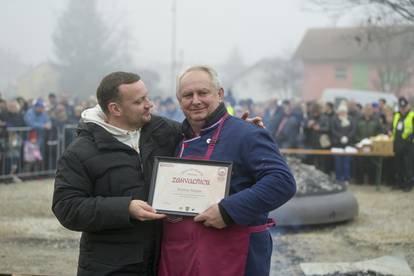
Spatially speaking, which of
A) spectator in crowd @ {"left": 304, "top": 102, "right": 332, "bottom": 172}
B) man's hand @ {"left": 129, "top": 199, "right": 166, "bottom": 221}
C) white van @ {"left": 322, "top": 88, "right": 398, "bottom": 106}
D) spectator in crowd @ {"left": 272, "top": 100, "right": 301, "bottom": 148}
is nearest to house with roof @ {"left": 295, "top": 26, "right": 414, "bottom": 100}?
white van @ {"left": 322, "top": 88, "right": 398, "bottom": 106}

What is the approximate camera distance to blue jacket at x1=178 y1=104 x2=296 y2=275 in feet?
8.71

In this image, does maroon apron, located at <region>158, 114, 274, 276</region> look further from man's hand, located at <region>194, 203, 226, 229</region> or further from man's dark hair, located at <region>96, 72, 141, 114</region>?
man's dark hair, located at <region>96, 72, 141, 114</region>

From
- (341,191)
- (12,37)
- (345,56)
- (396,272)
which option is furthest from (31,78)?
(396,272)

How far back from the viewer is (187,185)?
275cm

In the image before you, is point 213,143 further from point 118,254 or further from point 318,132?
point 318,132

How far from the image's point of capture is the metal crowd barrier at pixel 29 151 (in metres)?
12.1

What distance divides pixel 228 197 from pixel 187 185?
214 mm

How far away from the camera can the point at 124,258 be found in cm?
285

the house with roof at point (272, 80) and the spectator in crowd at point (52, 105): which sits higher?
the spectator in crowd at point (52, 105)

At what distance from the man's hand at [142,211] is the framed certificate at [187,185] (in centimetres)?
3

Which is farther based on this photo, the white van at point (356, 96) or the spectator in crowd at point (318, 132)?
the white van at point (356, 96)

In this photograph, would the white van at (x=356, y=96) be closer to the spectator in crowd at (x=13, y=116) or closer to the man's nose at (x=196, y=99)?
the spectator in crowd at (x=13, y=116)

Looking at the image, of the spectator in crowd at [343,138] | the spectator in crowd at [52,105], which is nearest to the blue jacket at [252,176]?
the spectator in crowd at [343,138]

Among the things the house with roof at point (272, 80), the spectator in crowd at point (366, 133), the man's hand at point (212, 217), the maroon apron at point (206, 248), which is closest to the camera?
the man's hand at point (212, 217)
